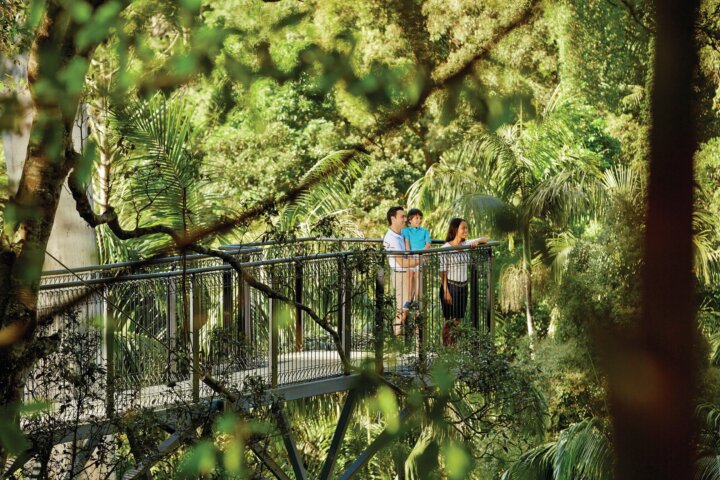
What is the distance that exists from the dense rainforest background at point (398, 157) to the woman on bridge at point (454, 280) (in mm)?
534

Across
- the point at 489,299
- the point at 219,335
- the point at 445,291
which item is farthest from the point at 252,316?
the point at 489,299

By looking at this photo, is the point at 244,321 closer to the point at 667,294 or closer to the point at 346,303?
the point at 346,303

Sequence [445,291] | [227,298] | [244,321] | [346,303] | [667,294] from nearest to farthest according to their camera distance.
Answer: [667,294], [227,298], [244,321], [346,303], [445,291]

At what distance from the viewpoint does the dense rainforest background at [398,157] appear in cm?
95

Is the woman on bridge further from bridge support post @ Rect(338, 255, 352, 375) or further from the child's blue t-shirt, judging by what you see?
bridge support post @ Rect(338, 255, 352, 375)

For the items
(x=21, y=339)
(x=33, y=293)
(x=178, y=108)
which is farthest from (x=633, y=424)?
(x=178, y=108)

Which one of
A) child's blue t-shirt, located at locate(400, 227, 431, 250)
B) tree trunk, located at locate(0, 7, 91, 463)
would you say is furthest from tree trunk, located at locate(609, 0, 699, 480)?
child's blue t-shirt, located at locate(400, 227, 431, 250)

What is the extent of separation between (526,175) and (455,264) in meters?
9.40

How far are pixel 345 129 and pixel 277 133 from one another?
1721 millimetres

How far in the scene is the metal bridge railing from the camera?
Result: 6.77 metres

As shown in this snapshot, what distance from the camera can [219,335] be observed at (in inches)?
293

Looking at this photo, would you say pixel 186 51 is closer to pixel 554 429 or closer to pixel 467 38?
pixel 554 429

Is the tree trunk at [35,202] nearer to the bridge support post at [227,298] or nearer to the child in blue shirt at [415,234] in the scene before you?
the bridge support post at [227,298]

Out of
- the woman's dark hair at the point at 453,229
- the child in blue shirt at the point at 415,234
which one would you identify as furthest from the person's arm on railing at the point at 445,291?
the woman's dark hair at the point at 453,229
